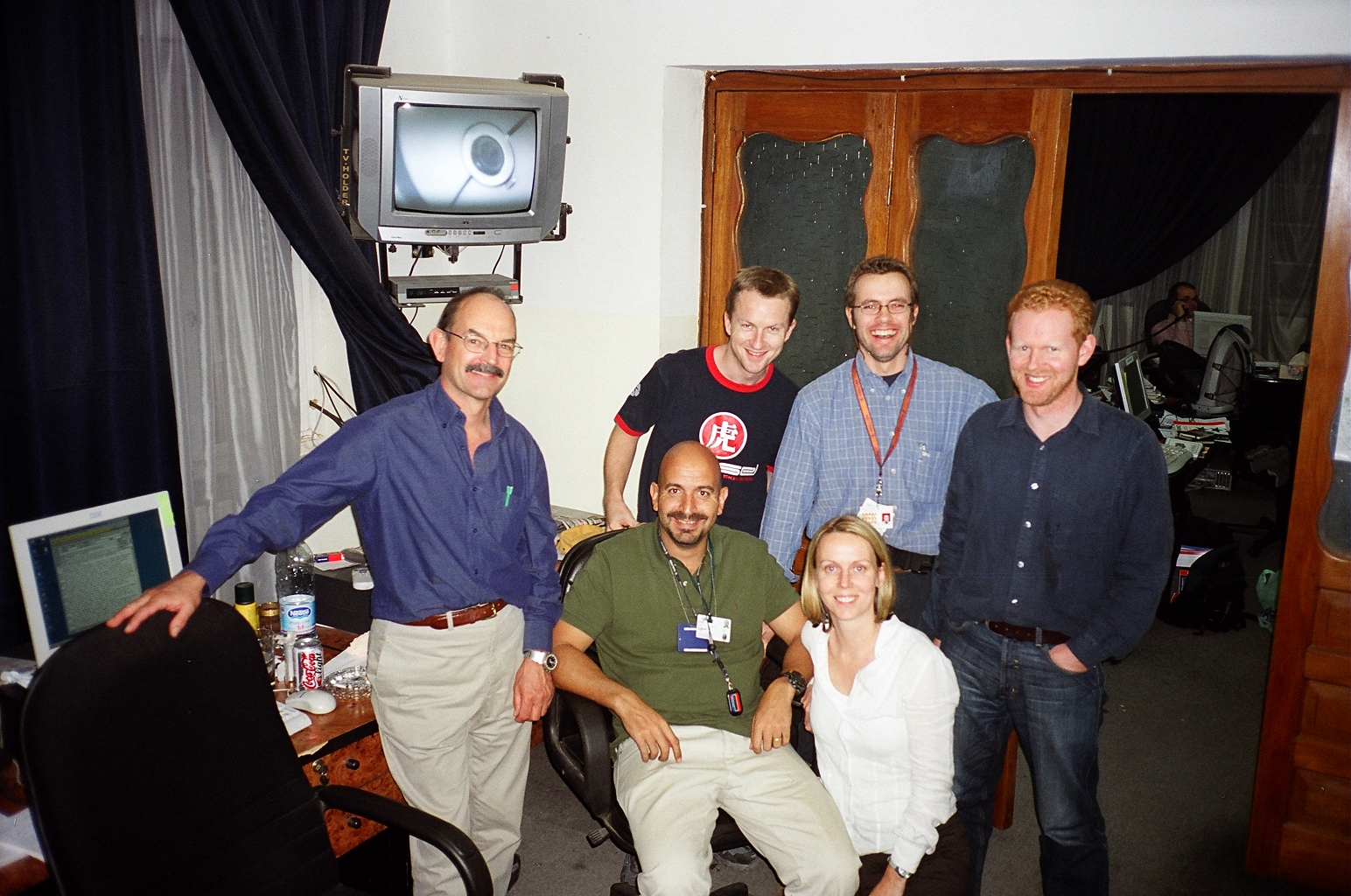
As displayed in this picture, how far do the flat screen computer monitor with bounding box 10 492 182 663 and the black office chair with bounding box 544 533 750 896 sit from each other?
101 centimetres

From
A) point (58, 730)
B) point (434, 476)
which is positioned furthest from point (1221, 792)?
point (58, 730)

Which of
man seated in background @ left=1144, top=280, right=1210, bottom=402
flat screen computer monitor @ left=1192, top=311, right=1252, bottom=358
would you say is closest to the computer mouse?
A: man seated in background @ left=1144, top=280, right=1210, bottom=402

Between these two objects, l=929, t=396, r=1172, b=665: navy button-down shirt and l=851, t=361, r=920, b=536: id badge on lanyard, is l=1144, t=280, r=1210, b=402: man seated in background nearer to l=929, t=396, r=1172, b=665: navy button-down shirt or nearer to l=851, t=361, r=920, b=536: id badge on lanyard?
l=851, t=361, r=920, b=536: id badge on lanyard

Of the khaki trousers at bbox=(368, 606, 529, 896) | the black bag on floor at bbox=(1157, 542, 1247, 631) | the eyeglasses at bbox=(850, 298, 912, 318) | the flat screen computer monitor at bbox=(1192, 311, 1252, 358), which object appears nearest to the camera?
the khaki trousers at bbox=(368, 606, 529, 896)

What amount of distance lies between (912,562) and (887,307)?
2.22 ft

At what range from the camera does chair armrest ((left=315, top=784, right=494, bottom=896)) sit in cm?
183

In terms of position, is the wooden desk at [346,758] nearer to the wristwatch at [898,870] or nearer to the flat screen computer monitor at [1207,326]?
the wristwatch at [898,870]

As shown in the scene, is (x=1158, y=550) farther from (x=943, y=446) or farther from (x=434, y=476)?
(x=434, y=476)

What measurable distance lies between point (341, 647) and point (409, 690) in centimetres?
69

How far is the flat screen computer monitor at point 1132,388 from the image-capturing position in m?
5.59

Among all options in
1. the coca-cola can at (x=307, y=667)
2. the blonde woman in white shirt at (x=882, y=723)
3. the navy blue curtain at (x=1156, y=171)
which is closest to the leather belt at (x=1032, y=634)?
the blonde woman in white shirt at (x=882, y=723)

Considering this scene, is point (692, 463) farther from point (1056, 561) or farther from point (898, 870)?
point (898, 870)

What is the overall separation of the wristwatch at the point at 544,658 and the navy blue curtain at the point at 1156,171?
5.78 meters

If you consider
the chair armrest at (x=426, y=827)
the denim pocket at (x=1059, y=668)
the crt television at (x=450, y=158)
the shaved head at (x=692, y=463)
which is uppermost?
the crt television at (x=450, y=158)
